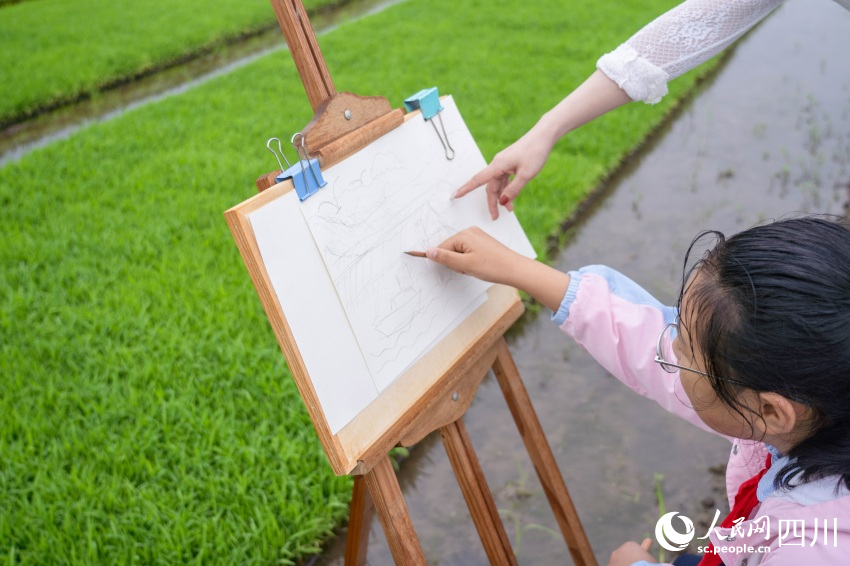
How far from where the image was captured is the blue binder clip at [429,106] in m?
1.68

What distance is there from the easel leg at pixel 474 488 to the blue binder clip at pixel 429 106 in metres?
0.62

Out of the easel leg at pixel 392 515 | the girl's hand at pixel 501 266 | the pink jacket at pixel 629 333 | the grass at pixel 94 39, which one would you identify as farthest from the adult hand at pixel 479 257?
the grass at pixel 94 39

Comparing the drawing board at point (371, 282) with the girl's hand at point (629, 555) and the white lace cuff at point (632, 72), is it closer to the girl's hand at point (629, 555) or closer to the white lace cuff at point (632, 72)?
the white lace cuff at point (632, 72)

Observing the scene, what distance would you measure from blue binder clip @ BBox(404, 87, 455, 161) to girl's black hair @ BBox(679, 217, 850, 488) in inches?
30.3

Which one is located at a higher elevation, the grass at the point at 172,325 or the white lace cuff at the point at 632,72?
the white lace cuff at the point at 632,72

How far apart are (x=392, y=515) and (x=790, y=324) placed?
29.4 inches

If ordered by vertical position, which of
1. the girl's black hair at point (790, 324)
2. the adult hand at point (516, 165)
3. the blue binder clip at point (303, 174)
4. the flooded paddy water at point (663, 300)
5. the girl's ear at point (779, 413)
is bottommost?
the flooded paddy water at point (663, 300)

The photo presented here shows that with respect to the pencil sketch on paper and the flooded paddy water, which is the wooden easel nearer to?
the pencil sketch on paper

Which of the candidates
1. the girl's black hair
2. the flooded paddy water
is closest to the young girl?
the girl's black hair

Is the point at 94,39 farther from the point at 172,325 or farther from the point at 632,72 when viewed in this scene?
the point at 632,72

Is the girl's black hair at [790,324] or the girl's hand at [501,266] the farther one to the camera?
the girl's hand at [501,266]

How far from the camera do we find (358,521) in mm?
1569

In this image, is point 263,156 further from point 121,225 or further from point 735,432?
point 735,432

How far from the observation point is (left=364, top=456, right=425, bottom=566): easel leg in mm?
1381
